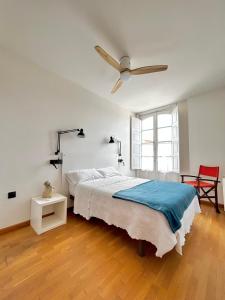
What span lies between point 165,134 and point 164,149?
18.8 inches

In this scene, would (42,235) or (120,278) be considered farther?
(42,235)

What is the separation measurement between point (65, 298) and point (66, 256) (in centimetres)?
52

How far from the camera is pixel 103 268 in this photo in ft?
4.95

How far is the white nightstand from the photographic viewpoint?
2.15 m

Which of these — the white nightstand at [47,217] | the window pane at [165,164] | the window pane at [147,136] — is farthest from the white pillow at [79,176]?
the window pane at [147,136]

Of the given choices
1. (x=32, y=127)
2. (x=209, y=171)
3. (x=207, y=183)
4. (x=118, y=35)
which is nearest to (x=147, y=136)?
(x=209, y=171)

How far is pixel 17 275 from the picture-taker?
1403mm

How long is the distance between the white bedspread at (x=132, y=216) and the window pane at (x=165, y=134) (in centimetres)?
236

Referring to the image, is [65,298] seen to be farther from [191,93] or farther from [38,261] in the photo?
[191,93]

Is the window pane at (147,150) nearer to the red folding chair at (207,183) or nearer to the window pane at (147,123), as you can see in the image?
the window pane at (147,123)

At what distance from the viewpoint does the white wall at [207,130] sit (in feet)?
11.0

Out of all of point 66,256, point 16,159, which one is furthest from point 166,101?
point 66,256

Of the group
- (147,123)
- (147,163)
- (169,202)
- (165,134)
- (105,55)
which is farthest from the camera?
(147,123)

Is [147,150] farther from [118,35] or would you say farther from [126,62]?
[118,35]
